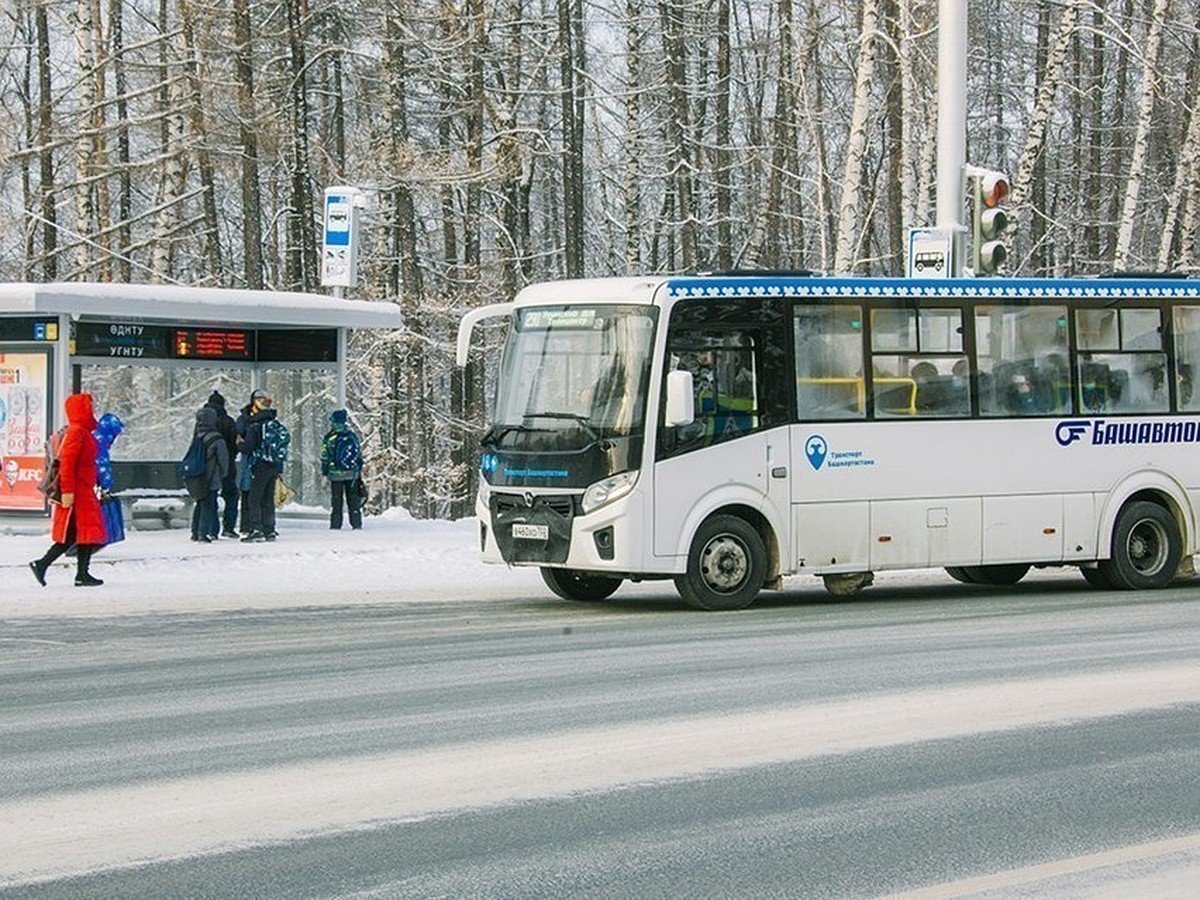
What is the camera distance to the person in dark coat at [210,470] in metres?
23.3

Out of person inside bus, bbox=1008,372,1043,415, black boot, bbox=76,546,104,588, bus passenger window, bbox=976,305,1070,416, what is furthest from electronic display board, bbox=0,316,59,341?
person inside bus, bbox=1008,372,1043,415

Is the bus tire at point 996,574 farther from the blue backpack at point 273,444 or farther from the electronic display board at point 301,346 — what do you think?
the electronic display board at point 301,346

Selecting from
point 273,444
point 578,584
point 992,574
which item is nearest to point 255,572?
point 273,444

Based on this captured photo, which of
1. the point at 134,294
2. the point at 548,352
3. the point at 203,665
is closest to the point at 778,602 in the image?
the point at 548,352

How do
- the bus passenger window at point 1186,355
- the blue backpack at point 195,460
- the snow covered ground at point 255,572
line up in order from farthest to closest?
the blue backpack at point 195,460, the bus passenger window at point 1186,355, the snow covered ground at point 255,572

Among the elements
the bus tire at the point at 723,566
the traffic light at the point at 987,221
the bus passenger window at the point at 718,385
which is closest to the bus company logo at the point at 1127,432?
the traffic light at the point at 987,221

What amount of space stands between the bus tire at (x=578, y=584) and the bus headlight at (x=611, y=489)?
5.43 ft

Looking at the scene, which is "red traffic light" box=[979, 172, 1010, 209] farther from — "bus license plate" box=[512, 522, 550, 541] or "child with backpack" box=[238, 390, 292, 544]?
"child with backpack" box=[238, 390, 292, 544]

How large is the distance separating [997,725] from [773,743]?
1349 millimetres

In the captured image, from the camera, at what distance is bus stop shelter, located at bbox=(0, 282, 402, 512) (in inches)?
942

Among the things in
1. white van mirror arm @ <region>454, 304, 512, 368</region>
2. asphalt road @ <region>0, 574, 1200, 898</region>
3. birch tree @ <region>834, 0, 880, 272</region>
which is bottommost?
asphalt road @ <region>0, 574, 1200, 898</region>

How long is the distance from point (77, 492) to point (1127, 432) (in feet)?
33.0

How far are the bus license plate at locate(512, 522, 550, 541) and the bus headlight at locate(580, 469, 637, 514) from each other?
18.7 inches

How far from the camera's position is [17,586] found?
761 inches
